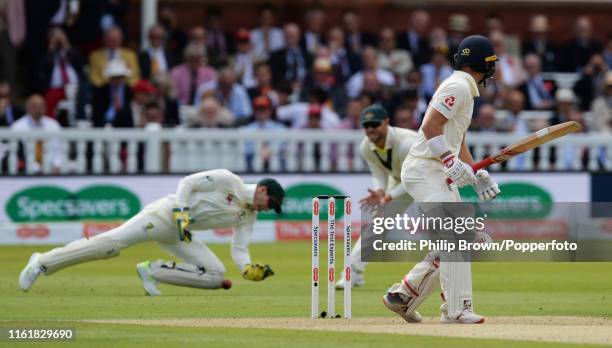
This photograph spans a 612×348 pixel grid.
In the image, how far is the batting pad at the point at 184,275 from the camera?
499 inches

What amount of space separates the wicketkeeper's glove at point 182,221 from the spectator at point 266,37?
925cm

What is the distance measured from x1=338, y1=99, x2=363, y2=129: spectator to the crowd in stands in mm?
21

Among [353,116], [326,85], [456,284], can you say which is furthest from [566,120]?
[456,284]

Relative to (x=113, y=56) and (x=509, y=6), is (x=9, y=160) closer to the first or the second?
(x=113, y=56)

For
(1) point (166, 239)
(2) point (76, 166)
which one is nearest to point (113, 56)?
(2) point (76, 166)

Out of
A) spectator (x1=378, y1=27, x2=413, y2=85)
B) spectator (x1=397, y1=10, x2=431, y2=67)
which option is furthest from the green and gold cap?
spectator (x1=397, y1=10, x2=431, y2=67)

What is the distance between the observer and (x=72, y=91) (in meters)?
20.1

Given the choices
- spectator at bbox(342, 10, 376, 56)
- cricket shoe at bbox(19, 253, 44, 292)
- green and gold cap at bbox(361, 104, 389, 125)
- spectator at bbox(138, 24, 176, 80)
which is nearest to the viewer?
cricket shoe at bbox(19, 253, 44, 292)

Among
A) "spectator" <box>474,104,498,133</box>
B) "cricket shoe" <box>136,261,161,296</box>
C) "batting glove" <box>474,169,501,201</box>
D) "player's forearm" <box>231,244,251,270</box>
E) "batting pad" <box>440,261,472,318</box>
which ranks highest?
"batting glove" <box>474,169,501,201</box>

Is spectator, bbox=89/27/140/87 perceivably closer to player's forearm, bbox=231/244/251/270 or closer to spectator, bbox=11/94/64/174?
spectator, bbox=11/94/64/174

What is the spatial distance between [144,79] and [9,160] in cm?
264

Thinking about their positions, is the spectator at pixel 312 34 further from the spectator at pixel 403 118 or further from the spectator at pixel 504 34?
the spectator at pixel 504 34

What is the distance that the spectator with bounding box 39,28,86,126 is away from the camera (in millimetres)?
19609

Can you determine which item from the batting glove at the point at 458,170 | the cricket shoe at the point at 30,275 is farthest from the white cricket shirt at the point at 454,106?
the cricket shoe at the point at 30,275
